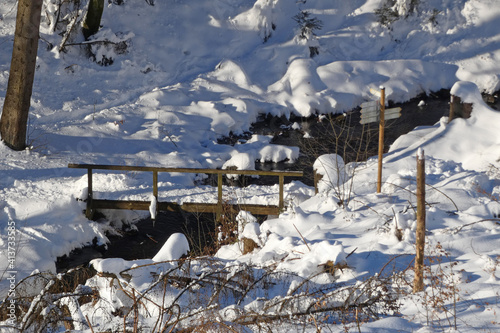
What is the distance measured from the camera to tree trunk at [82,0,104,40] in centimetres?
1870

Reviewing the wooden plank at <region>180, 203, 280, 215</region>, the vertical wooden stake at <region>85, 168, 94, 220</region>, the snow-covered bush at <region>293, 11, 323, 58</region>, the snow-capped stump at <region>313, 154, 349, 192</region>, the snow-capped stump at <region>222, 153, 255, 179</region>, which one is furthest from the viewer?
the snow-covered bush at <region>293, 11, 323, 58</region>

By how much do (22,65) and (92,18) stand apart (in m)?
7.24

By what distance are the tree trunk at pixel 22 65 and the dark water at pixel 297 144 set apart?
12.5 ft

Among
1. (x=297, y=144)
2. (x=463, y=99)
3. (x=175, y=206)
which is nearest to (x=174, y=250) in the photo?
(x=175, y=206)

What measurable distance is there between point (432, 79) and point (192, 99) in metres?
8.62

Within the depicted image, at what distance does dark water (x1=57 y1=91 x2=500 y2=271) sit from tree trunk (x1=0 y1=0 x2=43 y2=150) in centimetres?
382

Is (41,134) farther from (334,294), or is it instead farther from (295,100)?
(334,294)

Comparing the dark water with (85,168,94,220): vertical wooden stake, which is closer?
the dark water

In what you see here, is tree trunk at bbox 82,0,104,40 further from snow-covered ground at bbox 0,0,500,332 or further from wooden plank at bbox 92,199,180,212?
wooden plank at bbox 92,199,180,212

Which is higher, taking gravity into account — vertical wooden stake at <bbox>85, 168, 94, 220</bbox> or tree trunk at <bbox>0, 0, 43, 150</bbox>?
tree trunk at <bbox>0, 0, 43, 150</bbox>

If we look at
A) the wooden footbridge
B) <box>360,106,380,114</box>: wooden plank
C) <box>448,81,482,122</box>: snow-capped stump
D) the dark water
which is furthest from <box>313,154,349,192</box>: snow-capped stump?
<box>448,81,482,122</box>: snow-capped stump

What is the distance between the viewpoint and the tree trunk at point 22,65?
11984 mm

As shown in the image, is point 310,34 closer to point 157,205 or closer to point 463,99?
point 463,99

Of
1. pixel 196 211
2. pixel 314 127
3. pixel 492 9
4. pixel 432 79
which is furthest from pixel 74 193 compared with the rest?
pixel 492 9
